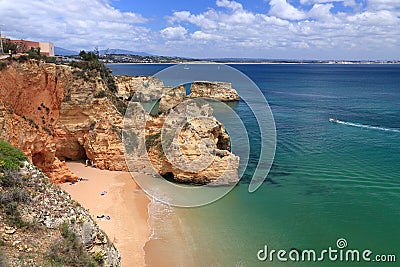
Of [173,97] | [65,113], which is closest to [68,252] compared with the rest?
[65,113]

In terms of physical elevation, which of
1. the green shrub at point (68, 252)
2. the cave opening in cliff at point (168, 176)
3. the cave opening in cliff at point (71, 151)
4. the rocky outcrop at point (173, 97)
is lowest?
the cave opening in cliff at point (168, 176)

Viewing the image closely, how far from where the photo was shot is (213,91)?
206 feet

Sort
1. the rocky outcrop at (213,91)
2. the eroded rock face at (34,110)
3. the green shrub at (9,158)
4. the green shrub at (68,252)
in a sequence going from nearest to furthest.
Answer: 1. the green shrub at (68,252)
2. the green shrub at (9,158)
3. the eroded rock face at (34,110)
4. the rocky outcrop at (213,91)

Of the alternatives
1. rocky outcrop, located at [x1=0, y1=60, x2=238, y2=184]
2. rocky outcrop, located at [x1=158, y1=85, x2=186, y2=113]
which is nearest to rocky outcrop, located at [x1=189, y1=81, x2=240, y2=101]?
rocky outcrop, located at [x1=158, y1=85, x2=186, y2=113]

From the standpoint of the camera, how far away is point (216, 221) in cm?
1750

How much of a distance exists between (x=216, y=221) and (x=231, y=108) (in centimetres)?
3872

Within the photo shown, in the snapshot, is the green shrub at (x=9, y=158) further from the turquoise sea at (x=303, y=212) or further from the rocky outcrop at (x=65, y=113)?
the rocky outcrop at (x=65, y=113)

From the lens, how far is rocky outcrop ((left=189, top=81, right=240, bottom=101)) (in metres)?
61.2

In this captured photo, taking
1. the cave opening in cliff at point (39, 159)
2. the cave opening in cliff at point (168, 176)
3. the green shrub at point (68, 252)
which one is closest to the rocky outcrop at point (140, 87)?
the cave opening in cliff at point (168, 176)

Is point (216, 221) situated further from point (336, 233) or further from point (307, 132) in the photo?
point (307, 132)

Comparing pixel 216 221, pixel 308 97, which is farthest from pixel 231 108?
pixel 216 221

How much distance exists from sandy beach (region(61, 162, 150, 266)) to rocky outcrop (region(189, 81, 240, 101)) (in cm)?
3990

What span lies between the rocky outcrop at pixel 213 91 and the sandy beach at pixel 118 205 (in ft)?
131

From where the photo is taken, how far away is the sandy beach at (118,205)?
15195 mm
